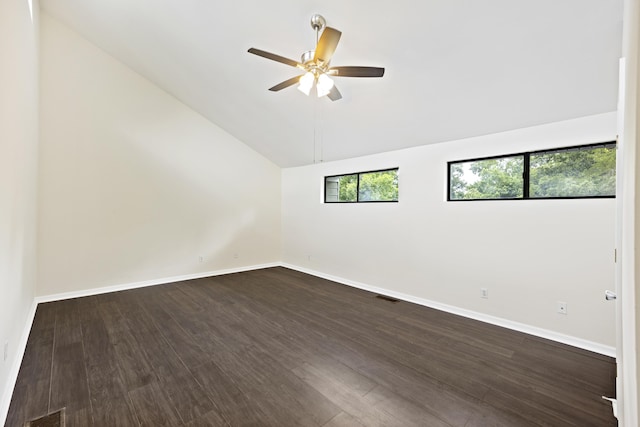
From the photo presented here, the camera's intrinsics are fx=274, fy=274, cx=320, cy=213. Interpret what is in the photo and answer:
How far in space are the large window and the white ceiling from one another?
0.38 m

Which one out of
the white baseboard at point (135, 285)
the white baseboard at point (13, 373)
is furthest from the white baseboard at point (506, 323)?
the white baseboard at point (13, 373)

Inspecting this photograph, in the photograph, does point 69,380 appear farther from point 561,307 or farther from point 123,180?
point 561,307

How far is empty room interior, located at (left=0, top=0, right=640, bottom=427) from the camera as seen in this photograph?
6.23 feet

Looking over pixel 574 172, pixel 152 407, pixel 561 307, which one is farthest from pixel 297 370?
pixel 574 172

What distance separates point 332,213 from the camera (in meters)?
5.25

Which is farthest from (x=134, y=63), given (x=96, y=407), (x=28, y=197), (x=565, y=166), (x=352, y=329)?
(x=565, y=166)

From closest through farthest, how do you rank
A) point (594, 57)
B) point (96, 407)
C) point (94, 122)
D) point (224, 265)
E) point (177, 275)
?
1. point (96, 407)
2. point (594, 57)
3. point (94, 122)
4. point (177, 275)
5. point (224, 265)

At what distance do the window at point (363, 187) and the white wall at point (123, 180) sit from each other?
1.87 m

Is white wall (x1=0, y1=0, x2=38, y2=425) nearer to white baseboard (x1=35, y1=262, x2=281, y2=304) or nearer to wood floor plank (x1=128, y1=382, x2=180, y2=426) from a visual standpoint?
wood floor plank (x1=128, y1=382, x2=180, y2=426)

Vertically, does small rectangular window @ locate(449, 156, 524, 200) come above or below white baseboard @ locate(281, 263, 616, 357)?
above

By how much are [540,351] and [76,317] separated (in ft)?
16.7

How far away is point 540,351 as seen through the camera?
2584mm

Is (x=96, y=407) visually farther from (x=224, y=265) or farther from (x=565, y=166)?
(x=565, y=166)

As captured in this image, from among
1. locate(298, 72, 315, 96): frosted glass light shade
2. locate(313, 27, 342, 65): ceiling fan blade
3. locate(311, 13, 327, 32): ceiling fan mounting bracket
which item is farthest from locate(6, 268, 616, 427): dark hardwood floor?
locate(311, 13, 327, 32): ceiling fan mounting bracket
